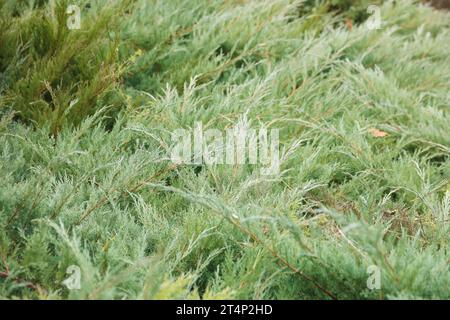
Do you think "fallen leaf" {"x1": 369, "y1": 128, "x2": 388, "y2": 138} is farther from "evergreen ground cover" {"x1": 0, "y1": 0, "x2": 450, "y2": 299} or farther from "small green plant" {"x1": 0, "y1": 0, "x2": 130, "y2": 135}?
"small green plant" {"x1": 0, "y1": 0, "x2": 130, "y2": 135}

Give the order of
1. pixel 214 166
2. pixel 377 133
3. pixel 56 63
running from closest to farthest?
pixel 214 166, pixel 56 63, pixel 377 133

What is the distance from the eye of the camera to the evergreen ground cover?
1625 mm

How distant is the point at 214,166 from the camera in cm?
224

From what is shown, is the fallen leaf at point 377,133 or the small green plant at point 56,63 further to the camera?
the fallen leaf at point 377,133

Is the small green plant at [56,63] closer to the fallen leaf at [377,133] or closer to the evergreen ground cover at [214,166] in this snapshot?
the evergreen ground cover at [214,166]

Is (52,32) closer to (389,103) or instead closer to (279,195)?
(279,195)

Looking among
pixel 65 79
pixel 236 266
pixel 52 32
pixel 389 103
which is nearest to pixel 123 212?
pixel 236 266

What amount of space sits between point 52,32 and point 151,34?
0.66 m

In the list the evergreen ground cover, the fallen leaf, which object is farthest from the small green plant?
the fallen leaf

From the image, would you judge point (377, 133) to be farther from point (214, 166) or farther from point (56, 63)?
point (56, 63)

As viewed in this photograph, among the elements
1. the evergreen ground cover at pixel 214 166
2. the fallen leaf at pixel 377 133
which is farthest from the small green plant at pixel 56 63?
the fallen leaf at pixel 377 133

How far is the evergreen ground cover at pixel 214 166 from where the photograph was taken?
1.62 metres

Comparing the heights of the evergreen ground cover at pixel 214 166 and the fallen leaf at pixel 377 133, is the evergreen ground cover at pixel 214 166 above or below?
above

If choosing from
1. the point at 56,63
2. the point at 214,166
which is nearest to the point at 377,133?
the point at 214,166
